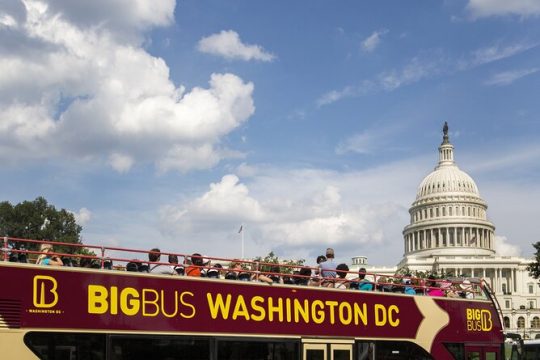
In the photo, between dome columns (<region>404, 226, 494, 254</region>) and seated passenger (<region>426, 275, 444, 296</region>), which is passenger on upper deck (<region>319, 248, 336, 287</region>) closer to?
seated passenger (<region>426, 275, 444, 296</region>)

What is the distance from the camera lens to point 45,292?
1238cm

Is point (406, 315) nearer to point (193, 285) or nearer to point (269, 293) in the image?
point (269, 293)

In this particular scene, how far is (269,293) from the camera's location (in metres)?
15.0

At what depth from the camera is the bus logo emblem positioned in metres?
12.3

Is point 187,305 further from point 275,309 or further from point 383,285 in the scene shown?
point 383,285

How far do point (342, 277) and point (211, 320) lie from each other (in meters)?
3.57

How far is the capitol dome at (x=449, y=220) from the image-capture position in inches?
6939

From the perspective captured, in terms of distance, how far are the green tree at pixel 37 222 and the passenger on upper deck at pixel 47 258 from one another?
7922cm

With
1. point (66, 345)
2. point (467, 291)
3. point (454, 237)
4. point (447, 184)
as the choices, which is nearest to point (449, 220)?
point (454, 237)

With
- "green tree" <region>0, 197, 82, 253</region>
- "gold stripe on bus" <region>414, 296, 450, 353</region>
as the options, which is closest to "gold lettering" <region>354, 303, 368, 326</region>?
"gold stripe on bus" <region>414, 296, 450, 353</region>

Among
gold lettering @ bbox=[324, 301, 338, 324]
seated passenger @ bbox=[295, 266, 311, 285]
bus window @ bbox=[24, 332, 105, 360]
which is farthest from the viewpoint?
gold lettering @ bbox=[324, 301, 338, 324]

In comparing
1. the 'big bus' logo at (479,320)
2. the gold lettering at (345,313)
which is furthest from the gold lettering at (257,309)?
the 'big bus' logo at (479,320)

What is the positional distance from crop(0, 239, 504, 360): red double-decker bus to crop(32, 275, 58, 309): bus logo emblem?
16 millimetres

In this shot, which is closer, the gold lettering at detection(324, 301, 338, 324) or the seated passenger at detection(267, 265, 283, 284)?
the seated passenger at detection(267, 265, 283, 284)
